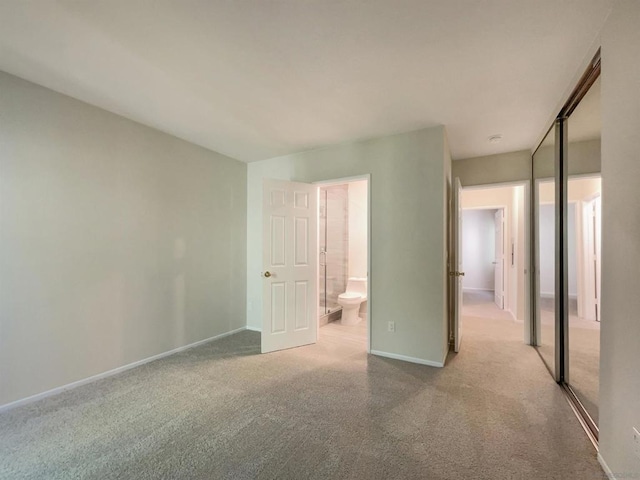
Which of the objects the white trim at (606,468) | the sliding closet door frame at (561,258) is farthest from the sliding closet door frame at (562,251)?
the white trim at (606,468)

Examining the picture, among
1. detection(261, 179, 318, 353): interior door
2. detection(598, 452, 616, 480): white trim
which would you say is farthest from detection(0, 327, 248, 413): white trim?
detection(598, 452, 616, 480): white trim

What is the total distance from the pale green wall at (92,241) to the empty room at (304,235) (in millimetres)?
17

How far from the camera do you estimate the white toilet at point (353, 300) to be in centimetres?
443

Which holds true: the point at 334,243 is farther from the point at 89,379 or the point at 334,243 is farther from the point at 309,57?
the point at 89,379

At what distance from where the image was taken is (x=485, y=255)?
8117 mm

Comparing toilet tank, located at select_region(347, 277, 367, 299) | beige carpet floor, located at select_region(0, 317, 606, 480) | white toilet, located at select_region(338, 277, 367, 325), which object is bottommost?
beige carpet floor, located at select_region(0, 317, 606, 480)

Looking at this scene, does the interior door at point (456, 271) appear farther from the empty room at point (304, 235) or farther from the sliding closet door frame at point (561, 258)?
the sliding closet door frame at point (561, 258)

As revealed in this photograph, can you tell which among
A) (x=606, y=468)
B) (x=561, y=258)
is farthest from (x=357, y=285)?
(x=606, y=468)

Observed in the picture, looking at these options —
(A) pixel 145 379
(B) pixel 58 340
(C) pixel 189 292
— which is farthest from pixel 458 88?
(B) pixel 58 340

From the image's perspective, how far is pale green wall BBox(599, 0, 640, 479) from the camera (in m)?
1.29

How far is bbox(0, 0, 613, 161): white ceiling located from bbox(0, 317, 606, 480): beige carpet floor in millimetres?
2500

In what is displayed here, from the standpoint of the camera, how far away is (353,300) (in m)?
4.41

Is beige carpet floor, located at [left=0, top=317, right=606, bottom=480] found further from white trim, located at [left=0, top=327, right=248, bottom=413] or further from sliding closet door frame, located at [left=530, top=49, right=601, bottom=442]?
sliding closet door frame, located at [left=530, top=49, right=601, bottom=442]

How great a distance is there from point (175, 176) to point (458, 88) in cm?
304
